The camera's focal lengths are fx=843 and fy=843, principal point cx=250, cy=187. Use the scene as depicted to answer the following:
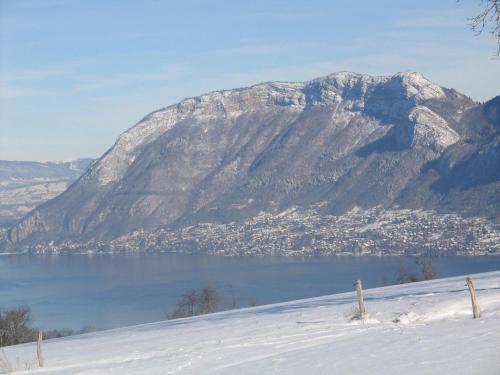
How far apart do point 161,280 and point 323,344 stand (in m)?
97.4

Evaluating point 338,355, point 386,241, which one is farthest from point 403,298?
point 386,241

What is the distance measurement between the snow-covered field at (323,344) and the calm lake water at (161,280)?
4638 centimetres

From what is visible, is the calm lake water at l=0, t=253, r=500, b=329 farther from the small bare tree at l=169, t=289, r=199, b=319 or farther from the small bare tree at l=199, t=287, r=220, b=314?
the small bare tree at l=199, t=287, r=220, b=314

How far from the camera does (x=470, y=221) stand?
5576 inches

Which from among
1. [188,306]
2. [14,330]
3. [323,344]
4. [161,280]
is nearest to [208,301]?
[188,306]

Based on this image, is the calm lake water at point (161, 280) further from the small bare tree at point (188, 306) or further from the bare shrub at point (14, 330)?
the bare shrub at point (14, 330)

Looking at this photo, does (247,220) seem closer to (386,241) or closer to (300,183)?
(300,183)

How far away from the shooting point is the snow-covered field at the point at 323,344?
1116 cm

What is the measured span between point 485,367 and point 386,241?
432ft

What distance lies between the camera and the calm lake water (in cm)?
7606

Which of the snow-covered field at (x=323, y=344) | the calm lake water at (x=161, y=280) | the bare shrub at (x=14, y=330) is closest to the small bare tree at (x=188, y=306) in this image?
the bare shrub at (x=14, y=330)

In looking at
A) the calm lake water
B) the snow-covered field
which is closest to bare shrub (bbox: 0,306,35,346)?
the snow-covered field

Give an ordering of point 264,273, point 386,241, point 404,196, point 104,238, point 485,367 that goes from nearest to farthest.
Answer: point 485,367 → point 264,273 → point 386,241 → point 404,196 → point 104,238

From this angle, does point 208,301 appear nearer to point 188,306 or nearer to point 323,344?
point 188,306
